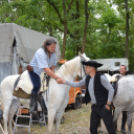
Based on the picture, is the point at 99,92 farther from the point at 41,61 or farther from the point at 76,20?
the point at 76,20

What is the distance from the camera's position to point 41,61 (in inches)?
167

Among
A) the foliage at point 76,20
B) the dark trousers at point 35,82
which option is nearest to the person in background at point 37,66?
the dark trousers at point 35,82

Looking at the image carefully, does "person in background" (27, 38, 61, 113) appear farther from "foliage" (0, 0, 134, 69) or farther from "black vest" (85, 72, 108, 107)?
"foliage" (0, 0, 134, 69)

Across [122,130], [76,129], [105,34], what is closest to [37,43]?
[76,129]

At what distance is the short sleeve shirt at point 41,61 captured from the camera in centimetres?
423

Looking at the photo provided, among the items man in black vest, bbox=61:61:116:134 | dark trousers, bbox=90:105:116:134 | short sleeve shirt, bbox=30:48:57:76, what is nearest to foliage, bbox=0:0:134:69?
short sleeve shirt, bbox=30:48:57:76

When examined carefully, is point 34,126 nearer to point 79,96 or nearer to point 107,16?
point 79,96

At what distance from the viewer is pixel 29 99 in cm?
480

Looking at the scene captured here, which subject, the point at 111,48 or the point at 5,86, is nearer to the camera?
the point at 5,86

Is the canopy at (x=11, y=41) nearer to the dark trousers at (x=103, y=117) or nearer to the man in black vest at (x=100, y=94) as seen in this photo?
the man in black vest at (x=100, y=94)

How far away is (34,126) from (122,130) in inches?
122

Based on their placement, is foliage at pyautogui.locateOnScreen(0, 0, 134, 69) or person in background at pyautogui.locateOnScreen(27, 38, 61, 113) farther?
foliage at pyautogui.locateOnScreen(0, 0, 134, 69)

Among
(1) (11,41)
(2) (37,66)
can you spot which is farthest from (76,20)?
(2) (37,66)

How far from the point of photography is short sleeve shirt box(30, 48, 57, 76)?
4227mm
